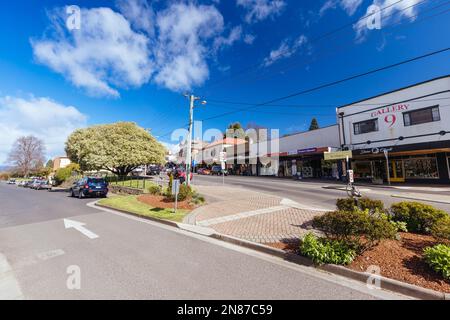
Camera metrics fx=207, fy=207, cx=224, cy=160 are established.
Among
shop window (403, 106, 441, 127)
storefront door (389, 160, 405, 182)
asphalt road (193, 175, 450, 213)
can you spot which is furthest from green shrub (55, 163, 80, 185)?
shop window (403, 106, 441, 127)

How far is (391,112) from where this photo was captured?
20.5 metres

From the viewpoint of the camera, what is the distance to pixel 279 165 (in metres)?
33.2

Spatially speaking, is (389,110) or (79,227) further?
(389,110)

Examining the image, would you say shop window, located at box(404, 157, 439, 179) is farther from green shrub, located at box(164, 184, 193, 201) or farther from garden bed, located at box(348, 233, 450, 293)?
green shrub, located at box(164, 184, 193, 201)

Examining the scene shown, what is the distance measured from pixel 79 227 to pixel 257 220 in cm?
656

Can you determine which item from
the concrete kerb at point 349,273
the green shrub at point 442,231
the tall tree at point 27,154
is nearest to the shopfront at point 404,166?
the green shrub at point 442,231

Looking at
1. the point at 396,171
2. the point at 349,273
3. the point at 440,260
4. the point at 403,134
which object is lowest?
the point at 349,273

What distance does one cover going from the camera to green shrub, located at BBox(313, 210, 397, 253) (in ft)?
13.3

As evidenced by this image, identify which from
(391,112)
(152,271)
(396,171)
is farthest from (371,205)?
(391,112)

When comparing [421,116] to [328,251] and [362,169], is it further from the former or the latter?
[328,251]

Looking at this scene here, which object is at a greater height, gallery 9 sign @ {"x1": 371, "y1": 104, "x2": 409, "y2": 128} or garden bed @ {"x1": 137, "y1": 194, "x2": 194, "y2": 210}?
gallery 9 sign @ {"x1": 371, "y1": 104, "x2": 409, "y2": 128}

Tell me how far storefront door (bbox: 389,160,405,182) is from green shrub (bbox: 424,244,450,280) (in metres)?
21.6
